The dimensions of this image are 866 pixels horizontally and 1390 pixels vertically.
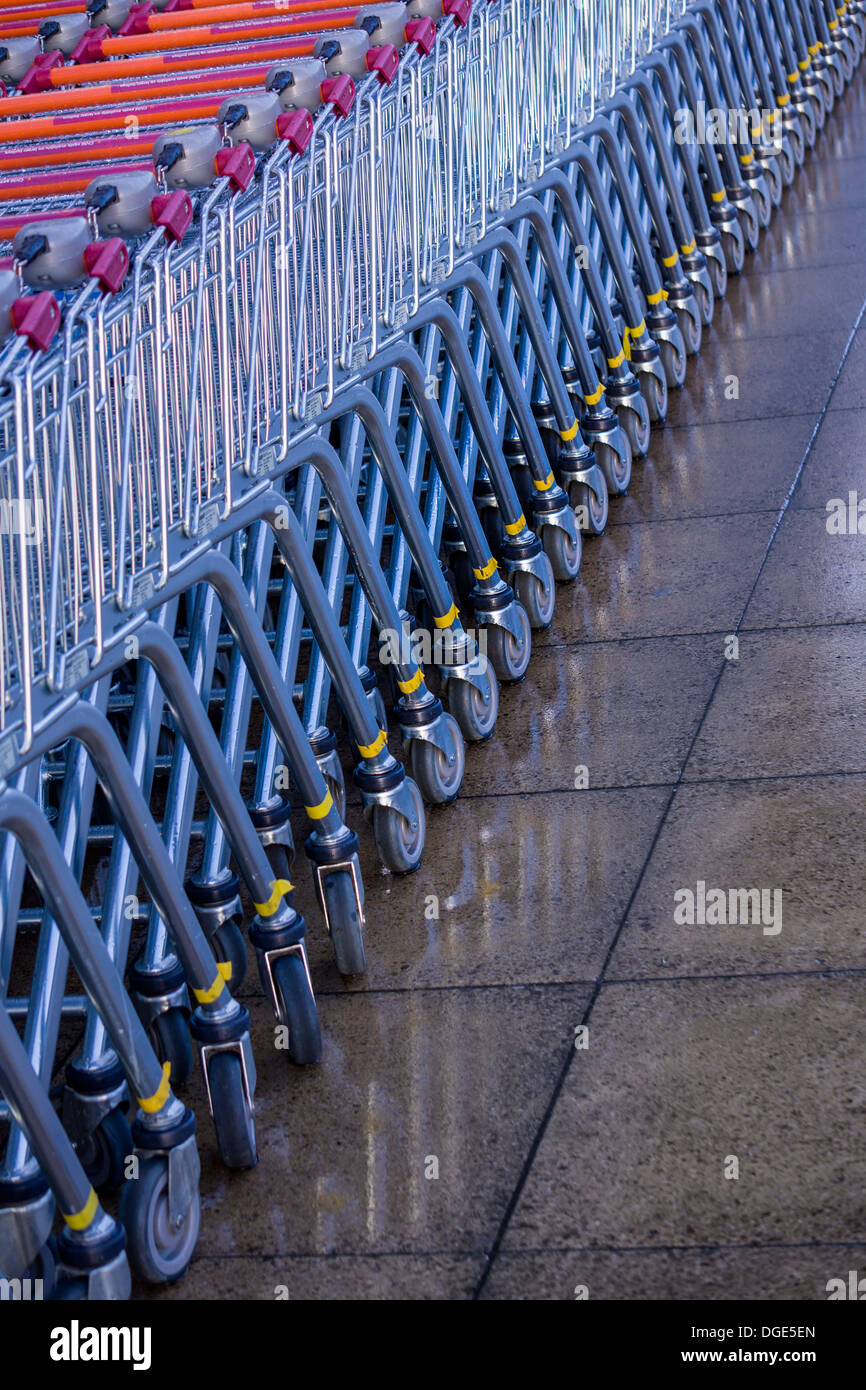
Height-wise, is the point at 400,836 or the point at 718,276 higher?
the point at 718,276

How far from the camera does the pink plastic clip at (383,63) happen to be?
413 cm

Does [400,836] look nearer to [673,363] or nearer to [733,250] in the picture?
[673,363]

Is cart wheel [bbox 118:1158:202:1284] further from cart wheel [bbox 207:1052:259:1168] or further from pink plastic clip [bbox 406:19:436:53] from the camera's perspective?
pink plastic clip [bbox 406:19:436:53]

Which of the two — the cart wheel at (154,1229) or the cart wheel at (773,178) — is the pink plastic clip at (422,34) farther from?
the cart wheel at (773,178)

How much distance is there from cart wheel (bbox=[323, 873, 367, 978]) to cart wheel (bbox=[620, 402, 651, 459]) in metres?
2.65

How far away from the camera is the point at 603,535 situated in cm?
567

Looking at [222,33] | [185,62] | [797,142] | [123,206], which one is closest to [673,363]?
[222,33]

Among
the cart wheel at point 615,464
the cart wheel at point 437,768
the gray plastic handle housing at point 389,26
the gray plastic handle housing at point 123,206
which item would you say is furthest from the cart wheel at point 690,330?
the gray plastic handle housing at point 123,206

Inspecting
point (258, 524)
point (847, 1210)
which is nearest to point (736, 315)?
point (258, 524)

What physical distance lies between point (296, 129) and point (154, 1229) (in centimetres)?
207

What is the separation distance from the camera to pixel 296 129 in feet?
12.1

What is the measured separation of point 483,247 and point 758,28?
4.99 metres

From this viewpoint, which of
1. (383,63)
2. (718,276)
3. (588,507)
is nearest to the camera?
(383,63)

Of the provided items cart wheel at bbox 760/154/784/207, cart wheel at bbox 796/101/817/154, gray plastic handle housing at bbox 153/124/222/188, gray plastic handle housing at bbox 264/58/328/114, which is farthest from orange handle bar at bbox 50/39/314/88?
cart wheel at bbox 796/101/817/154
